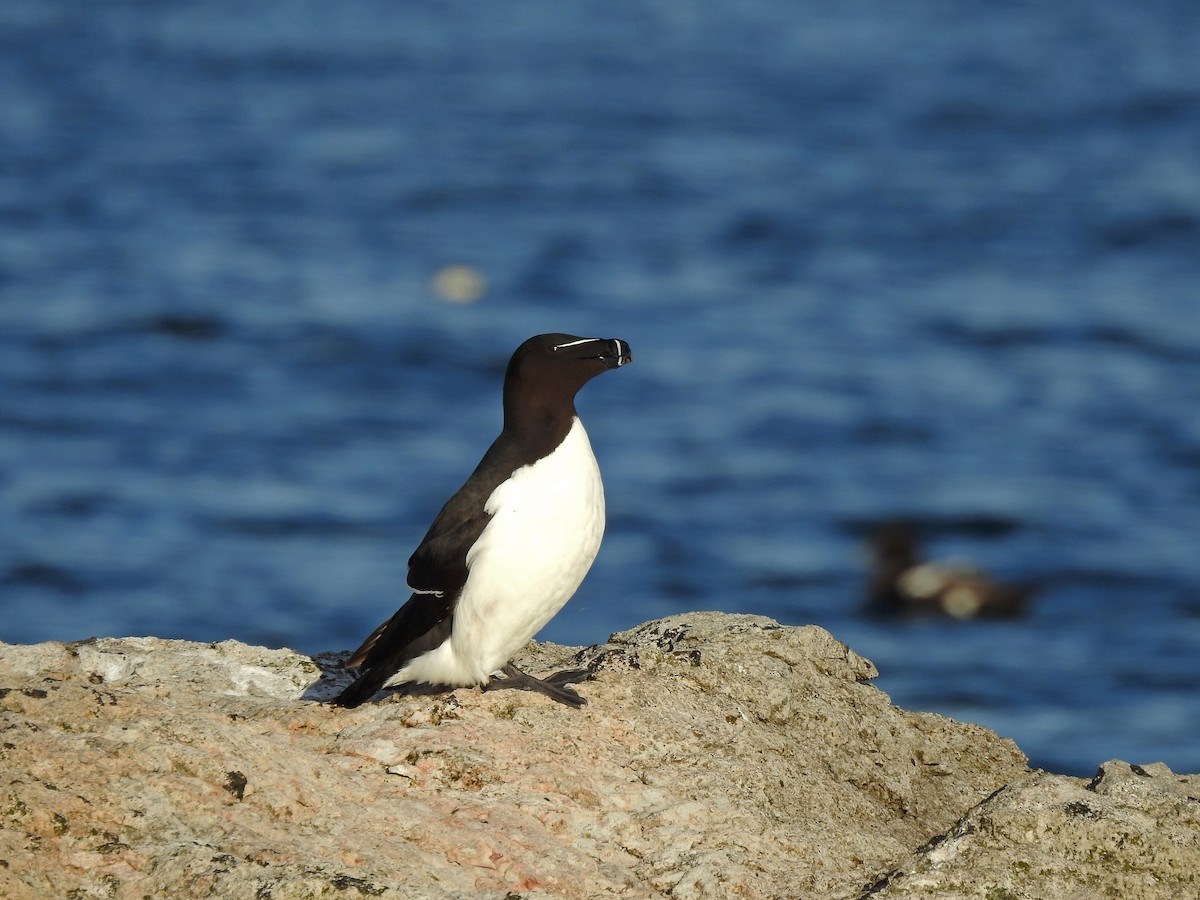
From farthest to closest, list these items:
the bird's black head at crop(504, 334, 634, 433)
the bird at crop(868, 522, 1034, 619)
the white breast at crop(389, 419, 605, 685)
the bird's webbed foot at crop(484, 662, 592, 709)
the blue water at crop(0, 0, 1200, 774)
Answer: the bird at crop(868, 522, 1034, 619) < the blue water at crop(0, 0, 1200, 774) < the bird's black head at crop(504, 334, 634, 433) < the white breast at crop(389, 419, 605, 685) < the bird's webbed foot at crop(484, 662, 592, 709)

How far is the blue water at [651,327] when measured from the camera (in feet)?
60.6

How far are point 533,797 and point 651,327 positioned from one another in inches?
832

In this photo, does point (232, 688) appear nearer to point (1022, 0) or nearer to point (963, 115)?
point (963, 115)

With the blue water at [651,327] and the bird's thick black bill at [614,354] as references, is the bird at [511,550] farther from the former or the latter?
the blue water at [651,327]

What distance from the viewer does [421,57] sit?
153ft

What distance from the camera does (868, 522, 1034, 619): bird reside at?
18.9 meters

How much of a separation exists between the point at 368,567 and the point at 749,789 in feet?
43.8

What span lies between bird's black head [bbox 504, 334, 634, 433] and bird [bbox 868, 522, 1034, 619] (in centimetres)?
1293

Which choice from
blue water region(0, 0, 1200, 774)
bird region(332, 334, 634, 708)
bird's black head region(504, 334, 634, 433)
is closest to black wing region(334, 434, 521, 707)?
bird region(332, 334, 634, 708)

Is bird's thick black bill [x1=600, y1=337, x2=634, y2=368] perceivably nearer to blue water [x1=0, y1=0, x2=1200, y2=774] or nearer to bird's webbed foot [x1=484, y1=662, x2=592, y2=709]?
bird's webbed foot [x1=484, y1=662, x2=592, y2=709]

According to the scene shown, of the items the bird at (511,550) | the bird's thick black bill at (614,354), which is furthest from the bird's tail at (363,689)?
the bird's thick black bill at (614,354)

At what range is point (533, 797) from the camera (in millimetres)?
5234

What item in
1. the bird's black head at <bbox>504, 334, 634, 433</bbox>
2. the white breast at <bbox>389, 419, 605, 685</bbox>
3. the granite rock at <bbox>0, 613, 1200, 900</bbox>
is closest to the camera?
the granite rock at <bbox>0, 613, 1200, 900</bbox>

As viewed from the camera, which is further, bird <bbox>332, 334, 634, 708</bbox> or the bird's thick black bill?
the bird's thick black bill
